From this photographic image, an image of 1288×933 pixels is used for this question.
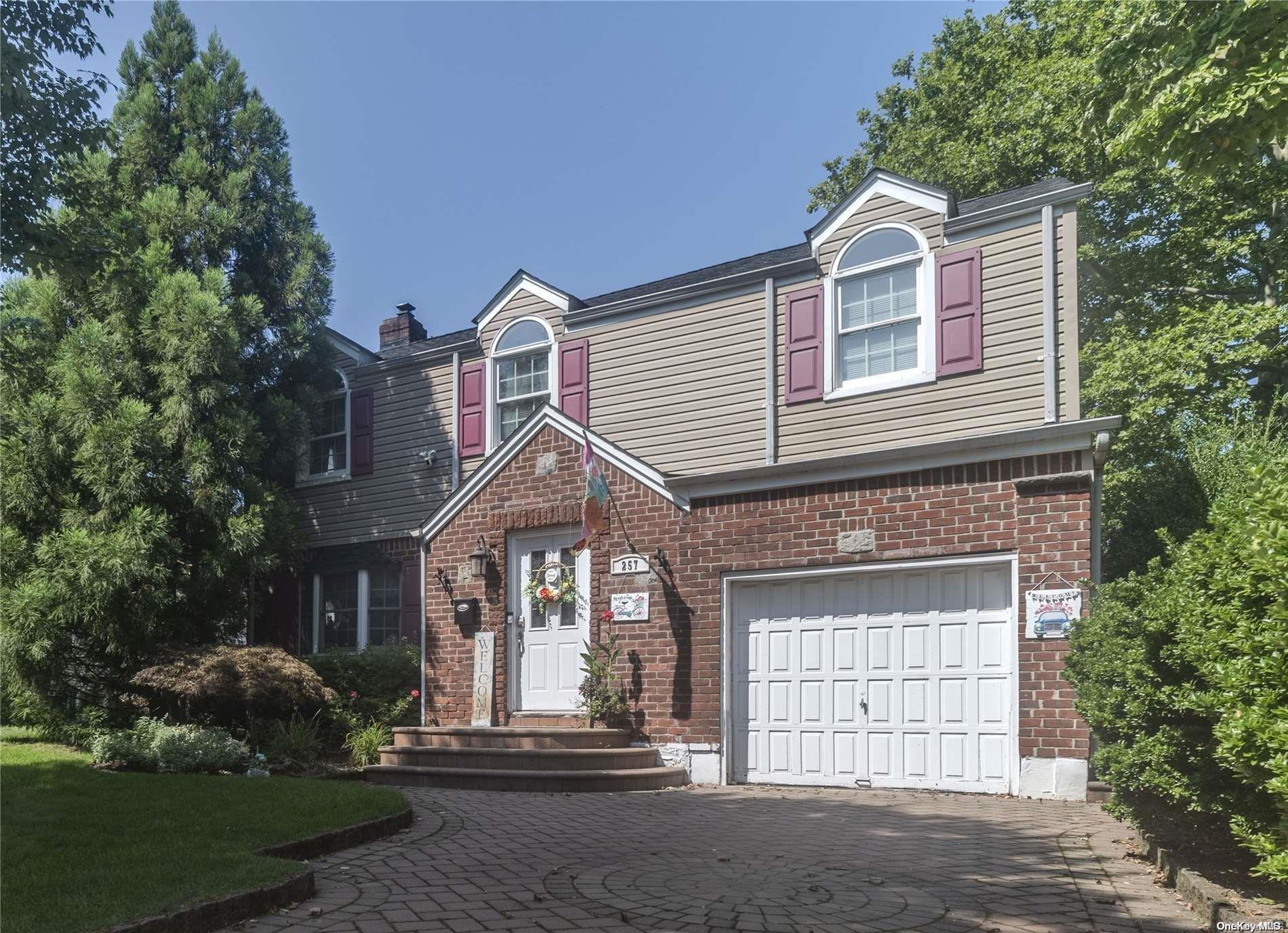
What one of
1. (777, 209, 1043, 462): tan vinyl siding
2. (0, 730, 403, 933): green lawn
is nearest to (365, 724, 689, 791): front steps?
(0, 730, 403, 933): green lawn

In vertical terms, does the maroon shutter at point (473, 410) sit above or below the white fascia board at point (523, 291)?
below

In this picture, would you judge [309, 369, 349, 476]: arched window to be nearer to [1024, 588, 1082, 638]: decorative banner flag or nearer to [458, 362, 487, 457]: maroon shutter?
[458, 362, 487, 457]: maroon shutter

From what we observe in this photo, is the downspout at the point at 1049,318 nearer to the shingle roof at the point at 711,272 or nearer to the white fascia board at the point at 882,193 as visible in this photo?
the white fascia board at the point at 882,193

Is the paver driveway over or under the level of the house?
under

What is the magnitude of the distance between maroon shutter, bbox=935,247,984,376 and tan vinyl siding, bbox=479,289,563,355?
572 centimetres

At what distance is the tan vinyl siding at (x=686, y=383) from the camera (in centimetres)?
1341

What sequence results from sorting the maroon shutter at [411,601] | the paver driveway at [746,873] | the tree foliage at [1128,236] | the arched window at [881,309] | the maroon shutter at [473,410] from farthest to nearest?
the tree foliage at [1128,236] < the maroon shutter at [473,410] < the maroon shutter at [411,601] < the arched window at [881,309] < the paver driveway at [746,873]

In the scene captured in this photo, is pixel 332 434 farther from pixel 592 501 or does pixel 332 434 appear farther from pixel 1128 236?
pixel 1128 236

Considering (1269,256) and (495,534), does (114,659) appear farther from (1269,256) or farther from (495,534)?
(1269,256)

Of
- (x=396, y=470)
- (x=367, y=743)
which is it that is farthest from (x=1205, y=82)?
(x=396, y=470)

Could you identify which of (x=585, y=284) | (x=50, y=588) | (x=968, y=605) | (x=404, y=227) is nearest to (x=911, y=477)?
(x=968, y=605)

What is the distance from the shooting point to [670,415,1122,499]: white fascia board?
916cm

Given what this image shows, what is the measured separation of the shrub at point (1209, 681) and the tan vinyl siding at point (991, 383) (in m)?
4.05

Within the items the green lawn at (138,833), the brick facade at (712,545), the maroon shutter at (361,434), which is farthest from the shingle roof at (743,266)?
the green lawn at (138,833)
